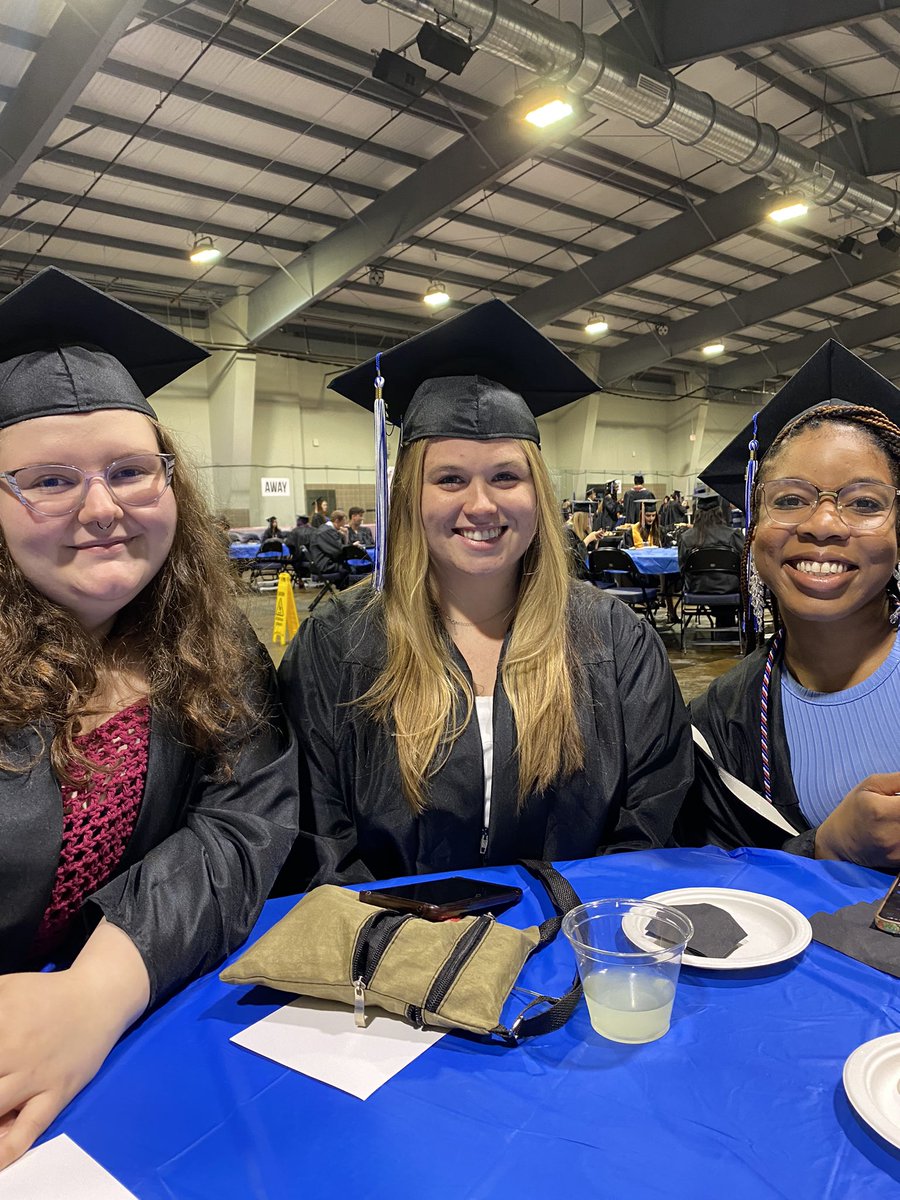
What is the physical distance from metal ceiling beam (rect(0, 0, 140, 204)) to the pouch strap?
6.83m

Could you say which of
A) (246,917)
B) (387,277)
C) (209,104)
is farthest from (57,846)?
(387,277)

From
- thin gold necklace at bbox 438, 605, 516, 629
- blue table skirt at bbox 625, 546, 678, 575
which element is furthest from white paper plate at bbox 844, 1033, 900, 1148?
blue table skirt at bbox 625, 546, 678, 575

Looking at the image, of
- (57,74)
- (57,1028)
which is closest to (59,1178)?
(57,1028)

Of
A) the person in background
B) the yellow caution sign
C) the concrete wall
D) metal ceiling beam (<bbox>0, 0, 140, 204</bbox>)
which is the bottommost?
the yellow caution sign

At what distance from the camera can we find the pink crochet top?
1181mm

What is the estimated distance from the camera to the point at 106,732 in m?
1.24

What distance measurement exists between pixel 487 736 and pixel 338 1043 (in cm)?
83

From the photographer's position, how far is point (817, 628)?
1.66 meters

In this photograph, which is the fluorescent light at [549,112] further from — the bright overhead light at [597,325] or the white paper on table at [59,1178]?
the white paper on table at [59,1178]

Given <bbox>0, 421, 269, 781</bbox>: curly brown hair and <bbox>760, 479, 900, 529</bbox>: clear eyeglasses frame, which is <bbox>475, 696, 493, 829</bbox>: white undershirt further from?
<bbox>760, 479, 900, 529</bbox>: clear eyeglasses frame

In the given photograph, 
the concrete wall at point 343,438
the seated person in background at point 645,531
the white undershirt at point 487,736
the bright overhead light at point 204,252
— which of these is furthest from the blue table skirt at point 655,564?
the bright overhead light at point 204,252

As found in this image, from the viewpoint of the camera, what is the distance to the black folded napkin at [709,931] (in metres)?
1.01

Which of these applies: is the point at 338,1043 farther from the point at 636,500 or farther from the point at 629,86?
the point at 636,500

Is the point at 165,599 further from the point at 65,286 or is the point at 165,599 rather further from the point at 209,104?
the point at 209,104
